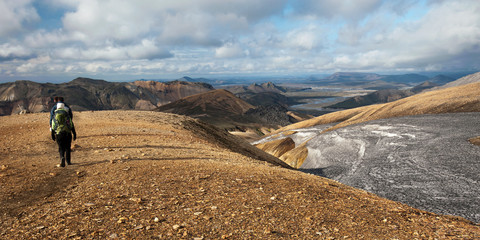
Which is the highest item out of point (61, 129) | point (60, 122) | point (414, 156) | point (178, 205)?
point (60, 122)

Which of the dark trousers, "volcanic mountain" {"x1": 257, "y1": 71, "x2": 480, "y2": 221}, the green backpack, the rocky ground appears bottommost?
"volcanic mountain" {"x1": 257, "y1": 71, "x2": 480, "y2": 221}

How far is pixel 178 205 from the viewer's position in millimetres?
9023

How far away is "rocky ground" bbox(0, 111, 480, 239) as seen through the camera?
24.5ft

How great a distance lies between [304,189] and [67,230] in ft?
29.7

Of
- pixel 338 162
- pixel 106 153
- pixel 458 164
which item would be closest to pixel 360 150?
pixel 338 162

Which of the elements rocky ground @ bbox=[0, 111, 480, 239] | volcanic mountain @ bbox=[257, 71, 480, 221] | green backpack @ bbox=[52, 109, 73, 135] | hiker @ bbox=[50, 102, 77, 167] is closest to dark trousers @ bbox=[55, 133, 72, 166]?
hiker @ bbox=[50, 102, 77, 167]

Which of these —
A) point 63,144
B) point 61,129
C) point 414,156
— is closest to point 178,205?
point 63,144

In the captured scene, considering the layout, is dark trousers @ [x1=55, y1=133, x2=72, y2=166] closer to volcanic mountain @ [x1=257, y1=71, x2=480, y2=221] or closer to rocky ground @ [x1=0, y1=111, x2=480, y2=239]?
rocky ground @ [x1=0, y1=111, x2=480, y2=239]

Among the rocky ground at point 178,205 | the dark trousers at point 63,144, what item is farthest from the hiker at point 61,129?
the rocky ground at point 178,205

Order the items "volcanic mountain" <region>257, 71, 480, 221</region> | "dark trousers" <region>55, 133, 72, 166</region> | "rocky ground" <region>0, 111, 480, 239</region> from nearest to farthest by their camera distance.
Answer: "rocky ground" <region>0, 111, 480, 239</region> → "dark trousers" <region>55, 133, 72, 166</region> → "volcanic mountain" <region>257, 71, 480, 221</region>

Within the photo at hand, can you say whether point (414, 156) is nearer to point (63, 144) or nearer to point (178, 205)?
point (178, 205)

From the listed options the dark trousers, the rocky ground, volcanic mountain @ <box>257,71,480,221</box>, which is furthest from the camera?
volcanic mountain @ <box>257,71,480,221</box>

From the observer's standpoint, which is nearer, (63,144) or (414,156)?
(63,144)

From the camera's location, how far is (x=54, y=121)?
13.1 meters
